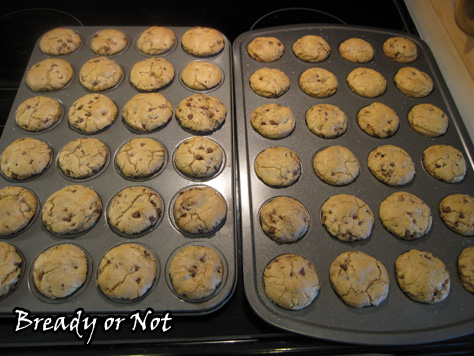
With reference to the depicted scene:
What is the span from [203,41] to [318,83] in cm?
83

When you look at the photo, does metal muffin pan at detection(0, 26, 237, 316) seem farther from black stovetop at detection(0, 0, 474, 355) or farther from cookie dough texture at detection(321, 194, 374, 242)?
cookie dough texture at detection(321, 194, 374, 242)

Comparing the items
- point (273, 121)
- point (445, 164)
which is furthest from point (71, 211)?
point (445, 164)

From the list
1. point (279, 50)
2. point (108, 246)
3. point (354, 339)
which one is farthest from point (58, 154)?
point (354, 339)

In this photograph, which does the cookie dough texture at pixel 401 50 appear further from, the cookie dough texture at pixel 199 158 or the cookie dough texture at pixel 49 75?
the cookie dough texture at pixel 49 75

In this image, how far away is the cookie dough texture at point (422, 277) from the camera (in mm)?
1455

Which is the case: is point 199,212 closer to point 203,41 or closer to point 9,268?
point 9,268

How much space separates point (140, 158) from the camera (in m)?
1.70

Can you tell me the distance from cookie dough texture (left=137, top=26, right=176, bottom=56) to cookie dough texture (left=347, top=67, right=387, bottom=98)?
125cm

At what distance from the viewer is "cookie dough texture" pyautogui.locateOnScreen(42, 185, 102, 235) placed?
154 cm

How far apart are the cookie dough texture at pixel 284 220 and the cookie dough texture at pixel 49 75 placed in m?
1.52

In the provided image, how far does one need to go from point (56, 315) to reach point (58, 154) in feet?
2.82

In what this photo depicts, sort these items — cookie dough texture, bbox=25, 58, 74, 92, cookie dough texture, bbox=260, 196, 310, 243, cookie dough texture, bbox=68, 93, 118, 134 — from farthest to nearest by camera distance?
cookie dough texture, bbox=25, 58, 74, 92, cookie dough texture, bbox=68, 93, 118, 134, cookie dough texture, bbox=260, 196, 310, 243

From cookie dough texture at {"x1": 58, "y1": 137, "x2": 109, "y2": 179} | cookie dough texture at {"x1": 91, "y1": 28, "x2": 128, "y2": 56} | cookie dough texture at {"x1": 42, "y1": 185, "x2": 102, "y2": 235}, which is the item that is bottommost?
cookie dough texture at {"x1": 42, "y1": 185, "x2": 102, "y2": 235}

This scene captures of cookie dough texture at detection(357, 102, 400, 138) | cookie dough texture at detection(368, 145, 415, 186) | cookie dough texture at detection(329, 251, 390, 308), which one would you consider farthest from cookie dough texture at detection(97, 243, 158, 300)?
cookie dough texture at detection(357, 102, 400, 138)
